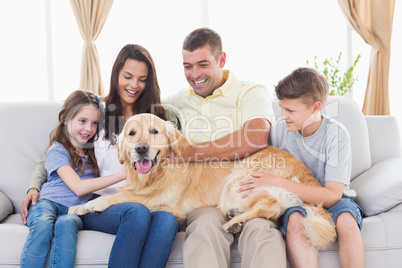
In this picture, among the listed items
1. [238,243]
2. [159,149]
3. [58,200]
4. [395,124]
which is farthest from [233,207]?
[395,124]

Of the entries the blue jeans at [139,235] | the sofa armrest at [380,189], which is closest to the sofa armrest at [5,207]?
the blue jeans at [139,235]

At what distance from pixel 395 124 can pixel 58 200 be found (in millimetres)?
2136

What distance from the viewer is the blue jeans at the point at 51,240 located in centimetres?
162

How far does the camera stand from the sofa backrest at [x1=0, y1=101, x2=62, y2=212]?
7.25 ft

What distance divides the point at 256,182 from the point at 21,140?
4.68 feet

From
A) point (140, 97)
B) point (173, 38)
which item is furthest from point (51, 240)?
point (173, 38)

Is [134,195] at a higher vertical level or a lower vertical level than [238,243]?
higher

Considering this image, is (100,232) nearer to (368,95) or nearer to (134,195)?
(134,195)

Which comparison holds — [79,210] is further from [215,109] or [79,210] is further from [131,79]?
[215,109]

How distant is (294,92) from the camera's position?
191cm

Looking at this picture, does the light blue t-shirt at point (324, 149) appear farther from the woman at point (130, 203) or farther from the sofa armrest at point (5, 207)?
the sofa armrest at point (5, 207)

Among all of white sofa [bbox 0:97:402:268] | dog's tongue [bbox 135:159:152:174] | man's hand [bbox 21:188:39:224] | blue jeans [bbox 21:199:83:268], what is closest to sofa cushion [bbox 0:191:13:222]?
white sofa [bbox 0:97:402:268]

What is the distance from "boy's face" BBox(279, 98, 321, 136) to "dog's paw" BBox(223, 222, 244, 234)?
1.86 ft

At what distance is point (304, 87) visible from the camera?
1.91 m
